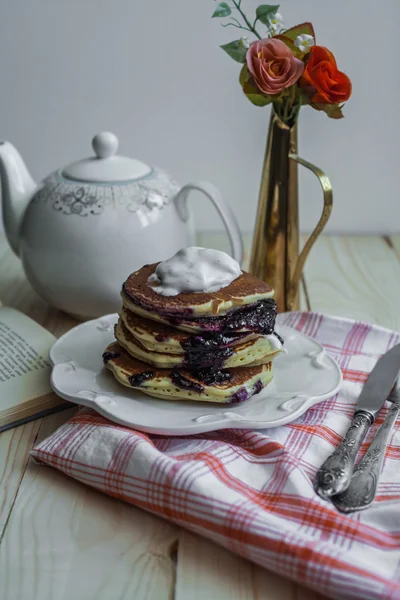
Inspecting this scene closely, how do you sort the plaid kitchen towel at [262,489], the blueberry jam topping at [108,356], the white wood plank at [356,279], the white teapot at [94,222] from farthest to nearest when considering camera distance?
1. the white wood plank at [356,279]
2. the white teapot at [94,222]
3. the blueberry jam topping at [108,356]
4. the plaid kitchen towel at [262,489]

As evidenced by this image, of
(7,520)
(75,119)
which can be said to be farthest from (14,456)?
(75,119)

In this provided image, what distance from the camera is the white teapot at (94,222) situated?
1348mm

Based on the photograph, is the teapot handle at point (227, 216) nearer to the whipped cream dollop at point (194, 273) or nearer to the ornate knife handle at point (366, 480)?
the whipped cream dollop at point (194, 273)

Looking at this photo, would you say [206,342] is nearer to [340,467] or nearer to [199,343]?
[199,343]

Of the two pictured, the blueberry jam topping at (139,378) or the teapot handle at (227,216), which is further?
the teapot handle at (227,216)

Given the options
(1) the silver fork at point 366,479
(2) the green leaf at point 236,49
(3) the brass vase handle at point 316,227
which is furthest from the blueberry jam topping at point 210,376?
(2) the green leaf at point 236,49

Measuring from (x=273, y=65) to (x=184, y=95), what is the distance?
2.41 feet

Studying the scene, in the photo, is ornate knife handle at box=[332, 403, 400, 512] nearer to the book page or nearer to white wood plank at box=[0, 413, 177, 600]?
white wood plank at box=[0, 413, 177, 600]

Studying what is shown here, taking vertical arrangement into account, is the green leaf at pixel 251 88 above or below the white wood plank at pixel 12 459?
above

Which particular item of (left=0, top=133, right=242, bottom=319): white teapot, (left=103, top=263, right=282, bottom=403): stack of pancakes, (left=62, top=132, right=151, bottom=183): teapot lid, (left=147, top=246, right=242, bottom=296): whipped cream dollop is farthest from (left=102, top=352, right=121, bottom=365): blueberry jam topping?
(left=62, top=132, right=151, bottom=183): teapot lid

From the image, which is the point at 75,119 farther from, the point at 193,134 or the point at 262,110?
the point at 262,110

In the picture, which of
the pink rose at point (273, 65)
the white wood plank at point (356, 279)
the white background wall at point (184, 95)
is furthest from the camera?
the white background wall at point (184, 95)

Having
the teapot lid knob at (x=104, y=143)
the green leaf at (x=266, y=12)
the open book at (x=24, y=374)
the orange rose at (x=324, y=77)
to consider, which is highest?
the green leaf at (x=266, y=12)

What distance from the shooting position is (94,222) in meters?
1.34
